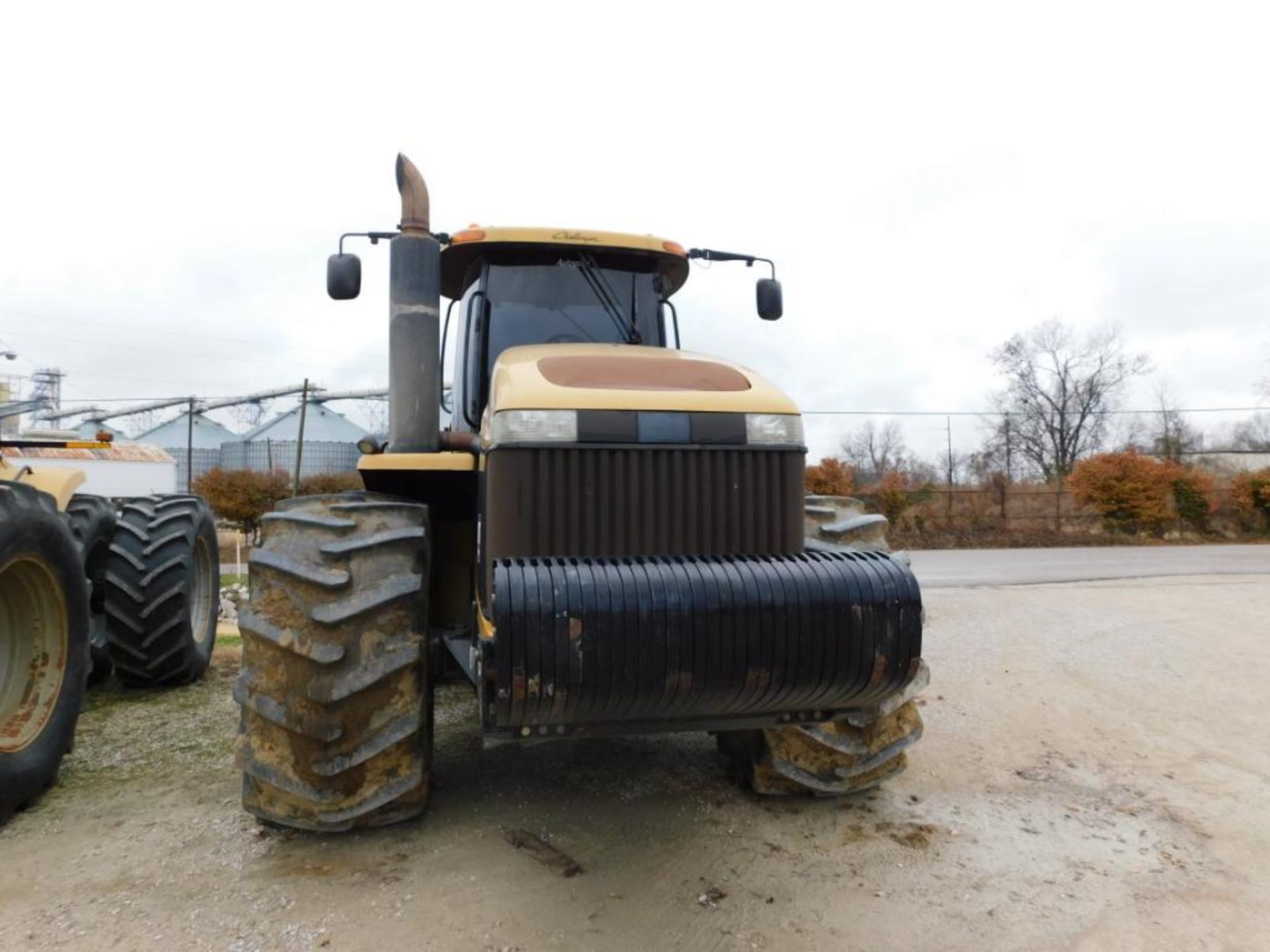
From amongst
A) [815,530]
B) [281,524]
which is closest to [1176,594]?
[815,530]

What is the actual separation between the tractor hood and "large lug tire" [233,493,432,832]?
74 cm

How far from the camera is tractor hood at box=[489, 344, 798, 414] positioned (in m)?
3.12

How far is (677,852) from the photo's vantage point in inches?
133

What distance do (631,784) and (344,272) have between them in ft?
9.51

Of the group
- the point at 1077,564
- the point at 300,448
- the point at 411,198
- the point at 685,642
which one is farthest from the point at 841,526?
the point at 300,448

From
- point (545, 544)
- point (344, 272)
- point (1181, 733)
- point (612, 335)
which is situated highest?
point (344, 272)

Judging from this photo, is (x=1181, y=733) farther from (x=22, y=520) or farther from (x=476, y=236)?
(x=22, y=520)

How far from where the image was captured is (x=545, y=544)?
10.0 ft

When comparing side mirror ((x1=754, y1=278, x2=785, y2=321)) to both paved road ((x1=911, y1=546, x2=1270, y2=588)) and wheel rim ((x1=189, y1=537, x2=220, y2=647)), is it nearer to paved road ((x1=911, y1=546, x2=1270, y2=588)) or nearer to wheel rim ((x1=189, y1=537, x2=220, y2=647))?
wheel rim ((x1=189, y1=537, x2=220, y2=647))

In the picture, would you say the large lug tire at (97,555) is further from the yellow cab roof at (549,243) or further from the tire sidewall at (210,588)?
the yellow cab roof at (549,243)

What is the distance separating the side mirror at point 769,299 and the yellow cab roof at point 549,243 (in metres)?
0.69

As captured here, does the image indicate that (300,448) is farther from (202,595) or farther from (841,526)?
(841,526)

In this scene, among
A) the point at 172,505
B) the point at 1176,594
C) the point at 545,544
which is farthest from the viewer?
the point at 1176,594

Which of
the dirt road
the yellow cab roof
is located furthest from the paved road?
the yellow cab roof
